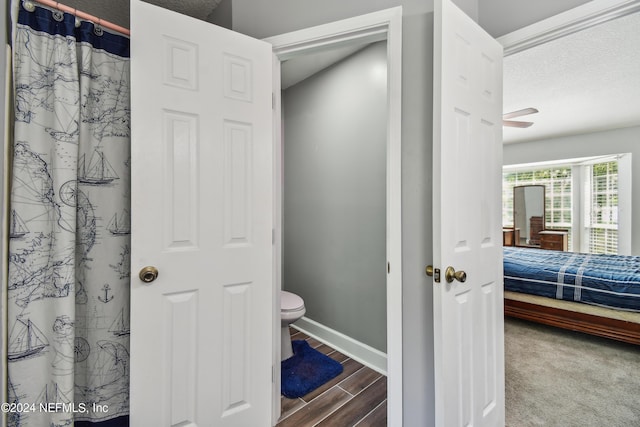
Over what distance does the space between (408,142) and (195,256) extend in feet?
3.73

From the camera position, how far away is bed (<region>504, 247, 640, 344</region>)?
255 cm

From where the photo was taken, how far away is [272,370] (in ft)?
5.19

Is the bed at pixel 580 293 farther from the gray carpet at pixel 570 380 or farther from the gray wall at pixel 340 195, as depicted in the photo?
the gray wall at pixel 340 195

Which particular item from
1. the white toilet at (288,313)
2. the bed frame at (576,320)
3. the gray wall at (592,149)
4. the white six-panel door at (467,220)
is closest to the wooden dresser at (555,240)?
the gray wall at (592,149)

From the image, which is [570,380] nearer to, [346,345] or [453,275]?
[346,345]

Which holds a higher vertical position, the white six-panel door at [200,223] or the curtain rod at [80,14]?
the curtain rod at [80,14]

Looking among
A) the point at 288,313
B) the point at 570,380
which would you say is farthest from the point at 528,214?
the point at 288,313

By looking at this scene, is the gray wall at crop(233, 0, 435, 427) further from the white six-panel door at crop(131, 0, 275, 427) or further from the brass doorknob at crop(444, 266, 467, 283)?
the white six-panel door at crop(131, 0, 275, 427)

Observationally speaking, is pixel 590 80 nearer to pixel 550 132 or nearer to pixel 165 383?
pixel 550 132

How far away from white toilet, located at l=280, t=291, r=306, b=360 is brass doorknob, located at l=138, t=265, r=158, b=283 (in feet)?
3.19

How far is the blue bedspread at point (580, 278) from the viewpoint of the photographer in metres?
2.60

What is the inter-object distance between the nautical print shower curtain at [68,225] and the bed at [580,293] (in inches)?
143

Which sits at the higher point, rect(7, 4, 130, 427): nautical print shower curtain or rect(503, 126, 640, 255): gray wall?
rect(503, 126, 640, 255): gray wall

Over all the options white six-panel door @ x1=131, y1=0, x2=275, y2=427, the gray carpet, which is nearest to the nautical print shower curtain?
white six-panel door @ x1=131, y1=0, x2=275, y2=427
